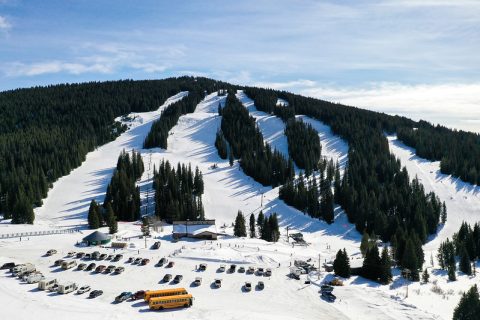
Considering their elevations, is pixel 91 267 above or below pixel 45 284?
below

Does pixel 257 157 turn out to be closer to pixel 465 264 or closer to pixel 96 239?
pixel 96 239

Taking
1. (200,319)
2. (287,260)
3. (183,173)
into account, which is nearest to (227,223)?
(183,173)

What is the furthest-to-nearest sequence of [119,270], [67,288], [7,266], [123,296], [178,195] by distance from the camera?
[178,195]
[119,270]
[7,266]
[67,288]
[123,296]

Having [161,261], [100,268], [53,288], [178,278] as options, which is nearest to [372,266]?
[178,278]

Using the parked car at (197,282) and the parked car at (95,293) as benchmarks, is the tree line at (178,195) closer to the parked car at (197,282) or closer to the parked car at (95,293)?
the parked car at (197,282)

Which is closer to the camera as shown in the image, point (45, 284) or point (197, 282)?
point (45, 284)

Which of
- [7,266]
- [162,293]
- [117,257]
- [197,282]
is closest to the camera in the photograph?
[162,293]

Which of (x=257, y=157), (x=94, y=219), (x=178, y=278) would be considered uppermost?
(x=257, y=157)

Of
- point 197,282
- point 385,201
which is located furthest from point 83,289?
point 385,201
